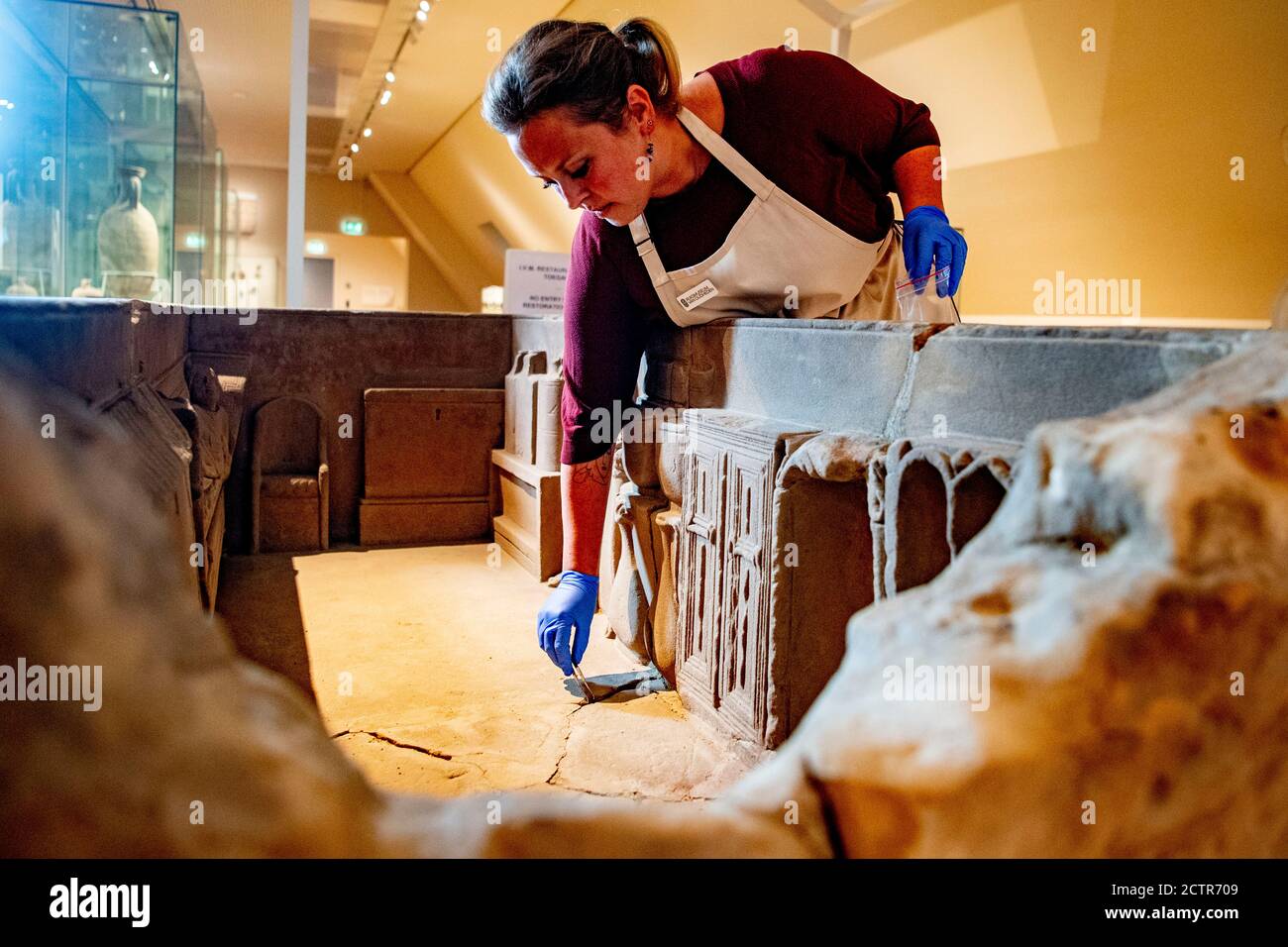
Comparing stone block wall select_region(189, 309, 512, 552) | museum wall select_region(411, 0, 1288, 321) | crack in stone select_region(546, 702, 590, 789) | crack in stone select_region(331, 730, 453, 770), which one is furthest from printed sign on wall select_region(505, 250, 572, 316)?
crack in stone select_region(331, 730, 453, 770)

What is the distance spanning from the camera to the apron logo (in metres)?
2.79

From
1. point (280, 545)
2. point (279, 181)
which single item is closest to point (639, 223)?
point (280, 545)

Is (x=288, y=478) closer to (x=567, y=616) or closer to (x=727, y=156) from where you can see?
(x=567, y=616)

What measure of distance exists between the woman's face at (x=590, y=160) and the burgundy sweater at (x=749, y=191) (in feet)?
0.50

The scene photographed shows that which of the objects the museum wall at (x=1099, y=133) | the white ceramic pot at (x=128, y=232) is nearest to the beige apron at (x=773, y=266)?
the museum wall at (x=1099, y=133)

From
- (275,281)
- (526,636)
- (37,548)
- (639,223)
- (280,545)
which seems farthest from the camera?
(275,281)

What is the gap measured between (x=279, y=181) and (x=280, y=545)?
26.3 feet

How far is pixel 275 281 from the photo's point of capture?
51.3 ft

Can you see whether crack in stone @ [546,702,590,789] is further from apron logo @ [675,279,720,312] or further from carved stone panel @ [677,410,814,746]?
apron logo @ [675,279,720,312]

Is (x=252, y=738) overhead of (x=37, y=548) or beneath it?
beneath

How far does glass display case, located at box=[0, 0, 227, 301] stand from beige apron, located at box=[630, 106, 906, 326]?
398cm

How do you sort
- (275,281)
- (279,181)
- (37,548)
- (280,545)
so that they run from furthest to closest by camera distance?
(275,281) → (279,181) → (280,545) → (37,548)

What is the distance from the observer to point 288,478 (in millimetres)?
4480

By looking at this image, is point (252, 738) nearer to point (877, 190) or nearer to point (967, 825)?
point (967, 825)
